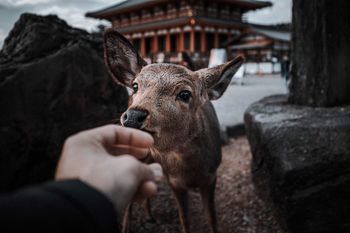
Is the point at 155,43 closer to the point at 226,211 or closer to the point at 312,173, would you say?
the point at 226,211

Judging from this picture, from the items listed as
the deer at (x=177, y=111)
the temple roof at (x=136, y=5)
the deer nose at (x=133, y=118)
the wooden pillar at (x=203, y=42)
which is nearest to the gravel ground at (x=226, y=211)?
the deer at (x=177, y=111)

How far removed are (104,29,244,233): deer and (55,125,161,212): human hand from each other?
0.71 meters

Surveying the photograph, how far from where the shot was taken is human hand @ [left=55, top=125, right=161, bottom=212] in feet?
3.08

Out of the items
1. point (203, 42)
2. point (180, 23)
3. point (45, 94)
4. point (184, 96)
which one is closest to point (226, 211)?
point (184, 96)

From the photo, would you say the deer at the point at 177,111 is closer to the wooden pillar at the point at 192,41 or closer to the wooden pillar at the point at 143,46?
the wooden pillar at the point at 192,41

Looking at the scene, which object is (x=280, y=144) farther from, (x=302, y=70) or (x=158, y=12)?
(x=158, y=12)

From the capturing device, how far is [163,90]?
2279 millimetres

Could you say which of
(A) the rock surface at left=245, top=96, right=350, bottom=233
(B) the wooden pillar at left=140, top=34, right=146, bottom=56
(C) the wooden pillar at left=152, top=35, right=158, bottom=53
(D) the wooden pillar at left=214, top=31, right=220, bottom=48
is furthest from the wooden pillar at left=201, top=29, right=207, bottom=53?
(A) the rock surface at left=245, top=96, right=350, bottom=233

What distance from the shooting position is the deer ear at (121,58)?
2.70 metres

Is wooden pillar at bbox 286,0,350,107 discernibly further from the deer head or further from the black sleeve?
the black sleeve

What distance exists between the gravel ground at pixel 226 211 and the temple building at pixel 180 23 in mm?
20754

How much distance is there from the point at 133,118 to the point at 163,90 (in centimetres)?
52

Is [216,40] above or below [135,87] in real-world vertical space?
above

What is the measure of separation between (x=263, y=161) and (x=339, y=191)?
0.91 metres
